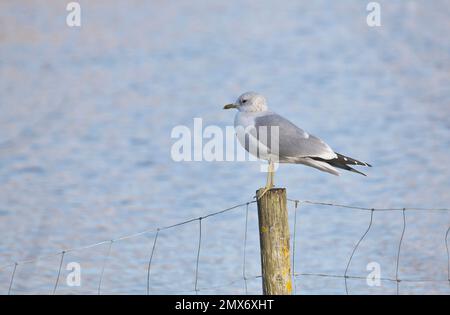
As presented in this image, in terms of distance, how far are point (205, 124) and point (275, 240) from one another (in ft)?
30.1

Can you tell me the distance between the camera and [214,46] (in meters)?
20.0

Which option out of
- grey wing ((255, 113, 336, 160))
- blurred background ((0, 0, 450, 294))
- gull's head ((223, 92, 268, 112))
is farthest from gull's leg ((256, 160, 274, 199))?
blurred background ((0, 0, 450, 294))

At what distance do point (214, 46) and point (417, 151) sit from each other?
7692mm

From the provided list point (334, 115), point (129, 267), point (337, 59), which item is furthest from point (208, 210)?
point (337, 59)

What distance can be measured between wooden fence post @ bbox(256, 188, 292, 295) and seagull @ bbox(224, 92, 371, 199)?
0.53 metres

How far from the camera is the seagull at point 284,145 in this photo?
5.80 meters

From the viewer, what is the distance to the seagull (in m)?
5.80

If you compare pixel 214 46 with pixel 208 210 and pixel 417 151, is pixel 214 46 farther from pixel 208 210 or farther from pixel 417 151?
pixel 208 210

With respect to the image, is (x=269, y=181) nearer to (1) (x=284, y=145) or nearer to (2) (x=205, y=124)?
(1) (x=284, y=145)

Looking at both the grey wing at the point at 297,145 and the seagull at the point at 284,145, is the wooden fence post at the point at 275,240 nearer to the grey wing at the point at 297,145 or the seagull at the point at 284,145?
the seagull at the point at 284,145

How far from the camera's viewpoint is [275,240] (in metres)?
5.16

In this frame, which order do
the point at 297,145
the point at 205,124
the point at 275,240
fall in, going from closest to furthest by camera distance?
1. the point at 275,240
2. the point at 297,145
3. the point at 205,124

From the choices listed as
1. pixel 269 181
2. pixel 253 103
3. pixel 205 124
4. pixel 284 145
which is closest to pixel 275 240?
pixel 269 181

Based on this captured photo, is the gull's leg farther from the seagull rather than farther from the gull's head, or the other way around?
the gull's head
